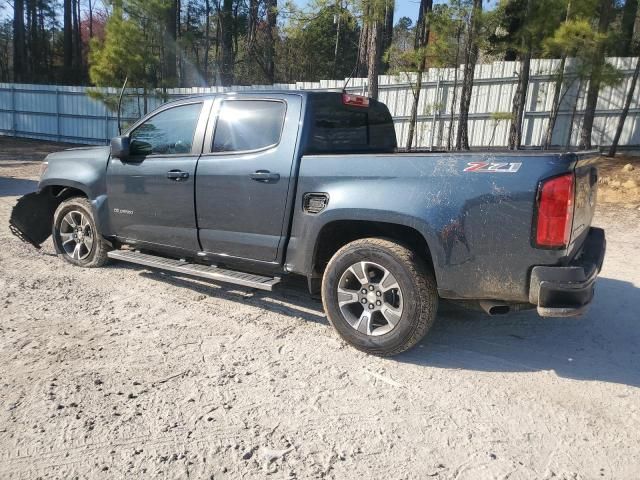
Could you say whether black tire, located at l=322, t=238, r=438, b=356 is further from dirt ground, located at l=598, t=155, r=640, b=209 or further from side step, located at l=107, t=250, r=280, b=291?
dirt ground, located at l=598, t=155, r=640, b=209

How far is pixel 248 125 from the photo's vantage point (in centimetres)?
440

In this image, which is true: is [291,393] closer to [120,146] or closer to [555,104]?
[120,146]

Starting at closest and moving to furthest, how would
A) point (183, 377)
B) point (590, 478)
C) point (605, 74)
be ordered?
point (590, 478) < point (183, 377) < point (605, 74)

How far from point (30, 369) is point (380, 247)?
8.19 feet

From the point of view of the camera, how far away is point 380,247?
3609 mm

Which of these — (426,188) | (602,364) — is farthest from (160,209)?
(602,364)

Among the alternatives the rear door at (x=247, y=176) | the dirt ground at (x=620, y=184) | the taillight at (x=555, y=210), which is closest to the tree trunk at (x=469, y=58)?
the dirt ground at (x=620, y=184)

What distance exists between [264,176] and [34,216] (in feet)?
11.6

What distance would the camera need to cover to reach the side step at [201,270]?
421 cm

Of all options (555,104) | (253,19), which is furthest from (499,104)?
(253,19)

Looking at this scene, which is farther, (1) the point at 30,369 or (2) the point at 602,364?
(2) the point at 602,364

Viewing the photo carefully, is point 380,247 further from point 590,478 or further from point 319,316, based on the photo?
point 590,478

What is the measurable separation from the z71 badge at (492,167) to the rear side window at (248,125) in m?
1.64

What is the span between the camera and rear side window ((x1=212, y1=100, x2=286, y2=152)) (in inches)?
167
